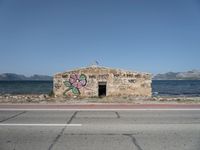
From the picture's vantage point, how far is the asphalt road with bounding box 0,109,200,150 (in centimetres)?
842

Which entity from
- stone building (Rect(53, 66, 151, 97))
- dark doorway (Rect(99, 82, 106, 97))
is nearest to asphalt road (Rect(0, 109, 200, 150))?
stone building (Rect(53, 66, 151, 97))

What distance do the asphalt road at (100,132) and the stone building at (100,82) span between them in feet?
44.2

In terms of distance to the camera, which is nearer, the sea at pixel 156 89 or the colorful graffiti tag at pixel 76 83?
the colorful graffiti tag at pixel 76 83

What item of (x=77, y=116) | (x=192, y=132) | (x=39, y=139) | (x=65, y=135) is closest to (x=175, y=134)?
(x=192, y=132)

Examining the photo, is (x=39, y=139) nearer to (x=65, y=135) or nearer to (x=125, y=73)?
(x=65, y=135)

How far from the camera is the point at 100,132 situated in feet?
32.9

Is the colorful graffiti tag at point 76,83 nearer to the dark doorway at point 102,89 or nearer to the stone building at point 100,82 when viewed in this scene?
the stone building at point 100,82

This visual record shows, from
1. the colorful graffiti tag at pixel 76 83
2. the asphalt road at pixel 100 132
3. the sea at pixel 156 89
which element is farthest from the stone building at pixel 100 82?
the sea at pixel 156 89

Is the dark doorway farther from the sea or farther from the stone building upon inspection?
the sea

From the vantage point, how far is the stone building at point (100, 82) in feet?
88.5

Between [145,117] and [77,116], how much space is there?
9.50ft

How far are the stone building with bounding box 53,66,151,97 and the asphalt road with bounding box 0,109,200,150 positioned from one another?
13461 mm

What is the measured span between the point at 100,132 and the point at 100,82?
675 inches

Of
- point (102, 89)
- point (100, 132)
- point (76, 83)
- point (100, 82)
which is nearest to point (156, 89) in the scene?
point (102, 89)
